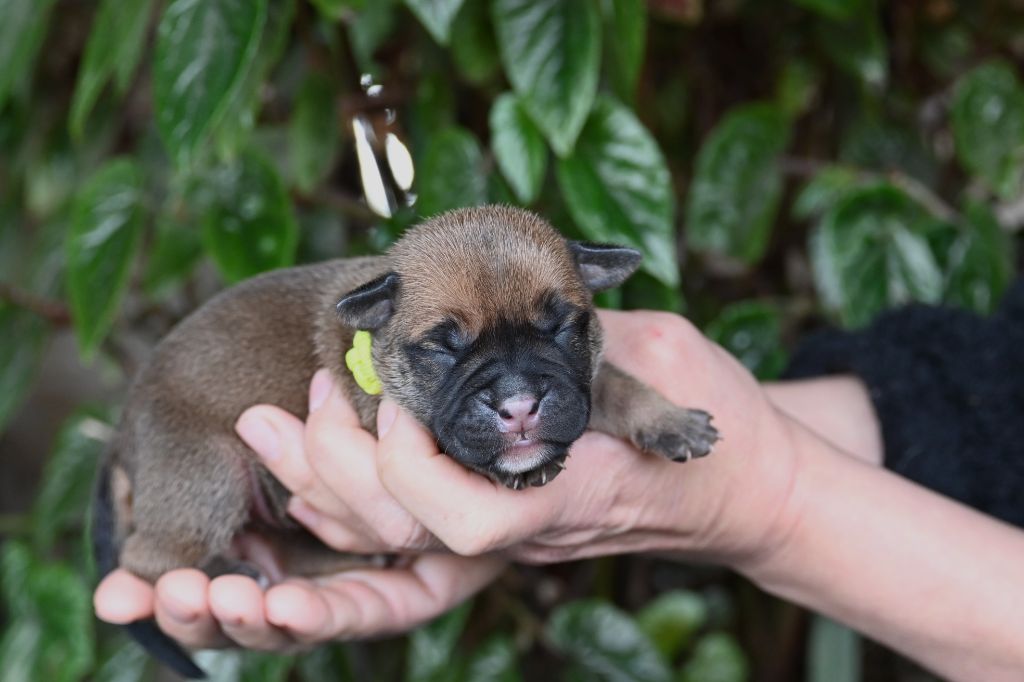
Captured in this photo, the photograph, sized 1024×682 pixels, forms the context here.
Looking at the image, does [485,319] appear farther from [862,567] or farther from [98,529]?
[98,529]

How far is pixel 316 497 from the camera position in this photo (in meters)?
1.79

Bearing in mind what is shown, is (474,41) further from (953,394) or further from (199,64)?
(953,394)

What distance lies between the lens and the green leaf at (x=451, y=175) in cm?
211

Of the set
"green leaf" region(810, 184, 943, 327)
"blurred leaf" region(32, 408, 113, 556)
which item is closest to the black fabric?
"green leaf" region(810, 184, 943, 327)

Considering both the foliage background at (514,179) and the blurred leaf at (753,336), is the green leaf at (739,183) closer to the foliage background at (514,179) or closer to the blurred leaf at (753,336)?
the foliage background at (514,179)

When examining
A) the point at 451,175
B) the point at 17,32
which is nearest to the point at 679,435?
the point at 451,175

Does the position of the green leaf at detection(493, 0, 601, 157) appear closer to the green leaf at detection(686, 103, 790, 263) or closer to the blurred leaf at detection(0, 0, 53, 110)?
the green leaf at detection(686, 103, 790, 263)

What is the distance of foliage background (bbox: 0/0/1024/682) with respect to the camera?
2057 millimetres

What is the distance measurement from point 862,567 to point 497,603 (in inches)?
41.2

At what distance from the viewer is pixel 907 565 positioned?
188cm

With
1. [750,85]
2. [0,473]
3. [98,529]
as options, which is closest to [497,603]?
[98,529]

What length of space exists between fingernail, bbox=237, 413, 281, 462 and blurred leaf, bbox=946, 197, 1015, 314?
1.44 metres

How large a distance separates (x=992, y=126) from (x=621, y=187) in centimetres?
89

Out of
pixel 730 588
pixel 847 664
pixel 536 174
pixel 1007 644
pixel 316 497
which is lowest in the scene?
pixel 730 588
